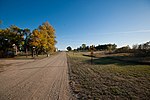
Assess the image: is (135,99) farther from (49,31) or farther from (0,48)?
(0,48)

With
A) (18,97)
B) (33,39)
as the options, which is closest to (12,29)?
(33,39)

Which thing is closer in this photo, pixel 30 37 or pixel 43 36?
pixel 43 36

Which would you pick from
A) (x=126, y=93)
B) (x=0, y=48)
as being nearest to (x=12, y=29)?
(x=0, y=48)

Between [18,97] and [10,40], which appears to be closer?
[18,97]

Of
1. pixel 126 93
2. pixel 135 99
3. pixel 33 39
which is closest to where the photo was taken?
pixel 135 99

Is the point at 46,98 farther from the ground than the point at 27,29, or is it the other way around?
the point at 27,29

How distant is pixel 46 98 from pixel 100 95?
2197 millimetres

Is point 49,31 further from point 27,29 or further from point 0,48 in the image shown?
point 0,48

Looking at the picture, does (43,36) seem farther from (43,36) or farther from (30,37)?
(30,37)

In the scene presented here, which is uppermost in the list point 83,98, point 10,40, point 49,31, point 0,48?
point 49,31

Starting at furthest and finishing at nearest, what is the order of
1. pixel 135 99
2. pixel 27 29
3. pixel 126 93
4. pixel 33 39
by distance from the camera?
1. pixel 27 29
2. pixel 33 39
3. pixel 126 93
4. pixel 135 99

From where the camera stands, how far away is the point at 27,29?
36219 millimetres

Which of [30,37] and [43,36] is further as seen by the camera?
[30,37]

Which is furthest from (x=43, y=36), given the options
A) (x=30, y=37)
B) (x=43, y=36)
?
(x=30, y=37)
